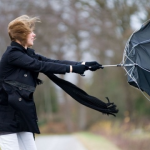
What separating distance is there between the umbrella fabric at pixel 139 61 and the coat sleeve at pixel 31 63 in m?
0.99

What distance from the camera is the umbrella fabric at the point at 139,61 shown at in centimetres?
565

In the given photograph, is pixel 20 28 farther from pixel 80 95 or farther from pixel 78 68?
pixel 80 95

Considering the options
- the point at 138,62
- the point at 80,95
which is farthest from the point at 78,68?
the point at 138,62

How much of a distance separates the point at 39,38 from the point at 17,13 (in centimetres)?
452

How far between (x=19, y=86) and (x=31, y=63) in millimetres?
283

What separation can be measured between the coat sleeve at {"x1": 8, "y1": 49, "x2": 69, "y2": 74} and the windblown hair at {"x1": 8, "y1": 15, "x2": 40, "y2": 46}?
15 centimetres

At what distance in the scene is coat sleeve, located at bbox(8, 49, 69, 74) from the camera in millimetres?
4941

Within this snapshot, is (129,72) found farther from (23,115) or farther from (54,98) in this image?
(54,98)

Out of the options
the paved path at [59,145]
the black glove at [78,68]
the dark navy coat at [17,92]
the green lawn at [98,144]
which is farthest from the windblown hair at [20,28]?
the paved path at [59,145]

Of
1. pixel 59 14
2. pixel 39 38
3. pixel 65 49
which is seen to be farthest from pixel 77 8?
pixel 65 49

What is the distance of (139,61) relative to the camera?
566cm

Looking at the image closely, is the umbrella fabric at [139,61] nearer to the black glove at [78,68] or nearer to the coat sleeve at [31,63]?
the black glove at [78,68]

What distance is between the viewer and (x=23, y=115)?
16.1ft

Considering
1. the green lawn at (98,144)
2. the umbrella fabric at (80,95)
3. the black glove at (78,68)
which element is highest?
the black glove at (78,68)
